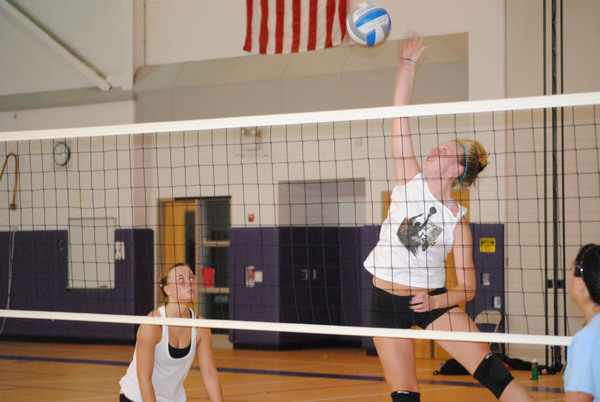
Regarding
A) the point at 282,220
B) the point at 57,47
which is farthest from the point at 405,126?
the point at 57,47

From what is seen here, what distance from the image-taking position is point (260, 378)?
27.2ft

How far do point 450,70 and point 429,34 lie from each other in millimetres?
636

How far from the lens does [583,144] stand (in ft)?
29.6

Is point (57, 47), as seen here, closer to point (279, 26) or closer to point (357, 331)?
point (279, 26)

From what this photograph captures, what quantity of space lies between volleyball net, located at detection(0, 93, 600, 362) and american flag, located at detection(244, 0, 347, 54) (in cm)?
129

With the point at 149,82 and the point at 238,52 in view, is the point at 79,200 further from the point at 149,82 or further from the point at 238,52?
the point at 238,52

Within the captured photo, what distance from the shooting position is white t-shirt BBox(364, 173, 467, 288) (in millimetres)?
3510

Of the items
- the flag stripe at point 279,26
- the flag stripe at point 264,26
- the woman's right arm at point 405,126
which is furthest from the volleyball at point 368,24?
the flag stripe at point 264,26

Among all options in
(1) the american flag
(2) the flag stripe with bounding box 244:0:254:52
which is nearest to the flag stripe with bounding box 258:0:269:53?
(1) the american flag

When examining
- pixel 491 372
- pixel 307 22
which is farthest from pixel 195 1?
pixel 491 372

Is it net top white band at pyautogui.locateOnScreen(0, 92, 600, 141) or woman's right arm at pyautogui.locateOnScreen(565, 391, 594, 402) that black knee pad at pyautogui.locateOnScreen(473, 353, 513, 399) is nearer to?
woman's right arm at pyautogui.locateOnScreen(565, 391, 594, 402)

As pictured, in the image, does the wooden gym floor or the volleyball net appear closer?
the wooden gym floor

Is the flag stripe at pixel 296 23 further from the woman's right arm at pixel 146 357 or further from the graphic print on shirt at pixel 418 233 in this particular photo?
the graphic print on shirt at pixel 418 233

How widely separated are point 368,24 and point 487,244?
15.3ft
